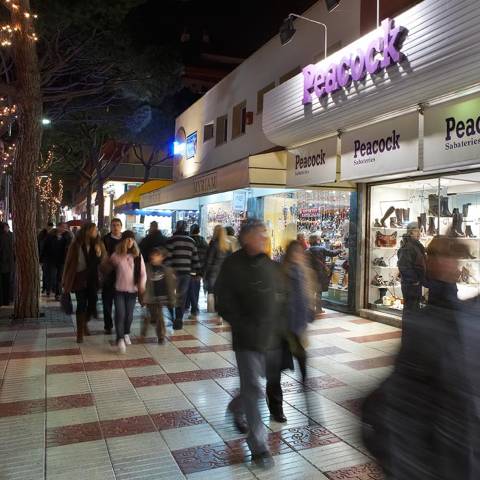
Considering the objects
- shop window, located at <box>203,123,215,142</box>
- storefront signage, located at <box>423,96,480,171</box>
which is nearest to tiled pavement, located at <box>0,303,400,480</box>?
storefront signage, located at <box>423,96,480,171</box>

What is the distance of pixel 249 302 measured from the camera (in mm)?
3758

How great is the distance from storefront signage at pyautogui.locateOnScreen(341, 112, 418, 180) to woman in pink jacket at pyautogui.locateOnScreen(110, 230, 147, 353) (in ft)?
13.2

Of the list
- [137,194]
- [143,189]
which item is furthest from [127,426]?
[137,194]

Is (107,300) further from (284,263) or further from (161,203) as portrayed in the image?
(161,203)

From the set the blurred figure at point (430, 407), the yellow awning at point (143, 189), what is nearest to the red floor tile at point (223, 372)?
the blurred figure at point (430, 407)

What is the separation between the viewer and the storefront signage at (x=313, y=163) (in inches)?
365

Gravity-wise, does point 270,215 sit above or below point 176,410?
above

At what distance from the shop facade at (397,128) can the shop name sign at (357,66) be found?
2 centimetres

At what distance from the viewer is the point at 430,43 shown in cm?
607

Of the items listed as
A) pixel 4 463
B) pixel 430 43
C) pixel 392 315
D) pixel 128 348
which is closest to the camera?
pixel 4 463

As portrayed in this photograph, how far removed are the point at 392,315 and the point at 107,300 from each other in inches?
212

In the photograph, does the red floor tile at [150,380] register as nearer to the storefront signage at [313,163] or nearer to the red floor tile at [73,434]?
the red floor tile at [73,434]

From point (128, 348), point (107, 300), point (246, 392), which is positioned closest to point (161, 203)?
point (107, 300)

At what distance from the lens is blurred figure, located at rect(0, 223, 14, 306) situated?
10914 millimetres
